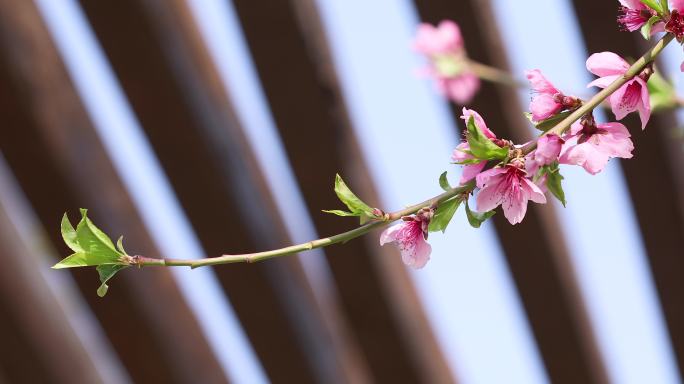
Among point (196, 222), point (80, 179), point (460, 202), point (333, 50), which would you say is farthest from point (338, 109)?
point (460, 202)

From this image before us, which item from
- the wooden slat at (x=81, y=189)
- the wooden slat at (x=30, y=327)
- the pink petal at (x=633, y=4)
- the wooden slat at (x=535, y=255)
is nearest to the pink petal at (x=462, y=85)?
the wooden slat at (x=535, y=255)

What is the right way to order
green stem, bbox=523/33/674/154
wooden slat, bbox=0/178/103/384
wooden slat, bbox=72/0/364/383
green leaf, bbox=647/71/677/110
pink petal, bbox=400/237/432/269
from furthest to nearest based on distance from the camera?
wooden slat, bbox=0/178/103/384, wooden slat, bbox=72/0/364/383, green leaf, bbox=647/71/677/110, pink petal, bbox=400/237/432/269, green stem, bbox=523/33/674/154

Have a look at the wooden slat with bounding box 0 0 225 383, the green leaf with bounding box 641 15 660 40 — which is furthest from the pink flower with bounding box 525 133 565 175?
the wooden slat with bounding box 0 0 225 383

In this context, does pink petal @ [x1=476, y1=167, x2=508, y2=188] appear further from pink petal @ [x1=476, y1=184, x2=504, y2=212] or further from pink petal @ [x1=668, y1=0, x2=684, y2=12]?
pink petal @ [x1=668, y1=0, x2=684, y2=12]

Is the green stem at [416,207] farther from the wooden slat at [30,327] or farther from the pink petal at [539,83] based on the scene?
the wooden slat at [30,327]

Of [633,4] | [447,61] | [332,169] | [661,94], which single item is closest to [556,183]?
[633,4]
